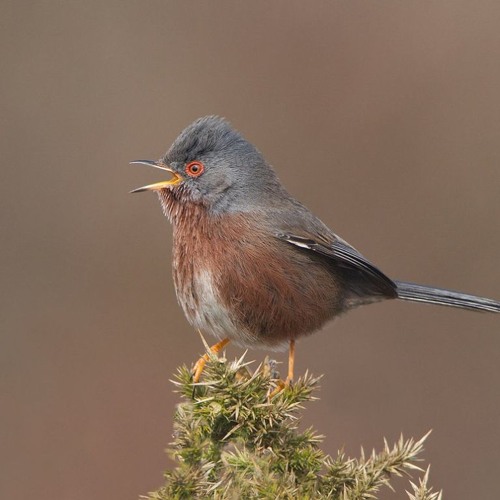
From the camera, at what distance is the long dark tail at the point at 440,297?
4.80 meters

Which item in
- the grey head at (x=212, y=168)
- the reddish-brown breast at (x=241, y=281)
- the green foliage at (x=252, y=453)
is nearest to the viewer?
the green foliage at (x=252, y=453)

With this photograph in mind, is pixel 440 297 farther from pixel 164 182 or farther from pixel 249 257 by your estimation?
pixel 164 182

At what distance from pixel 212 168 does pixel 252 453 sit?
2388mm

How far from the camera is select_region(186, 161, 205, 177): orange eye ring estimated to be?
4621 millimetres

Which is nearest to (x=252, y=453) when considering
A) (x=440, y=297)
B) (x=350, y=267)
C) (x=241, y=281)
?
(x=241, y=281)

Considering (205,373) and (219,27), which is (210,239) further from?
(219,27)

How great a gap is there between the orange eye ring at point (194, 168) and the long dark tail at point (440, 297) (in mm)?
Result: 1359

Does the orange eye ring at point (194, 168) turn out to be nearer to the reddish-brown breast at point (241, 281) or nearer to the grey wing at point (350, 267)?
the reddish-brown breast at point (241, 281)

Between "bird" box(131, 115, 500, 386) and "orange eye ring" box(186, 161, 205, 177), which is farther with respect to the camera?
"orange eye ring" box(186, 161, 205, 177)

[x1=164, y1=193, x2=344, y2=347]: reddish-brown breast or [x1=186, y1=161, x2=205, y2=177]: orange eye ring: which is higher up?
A: [x1=186, y1=161, x2=205, y2=177]: orange eye ring

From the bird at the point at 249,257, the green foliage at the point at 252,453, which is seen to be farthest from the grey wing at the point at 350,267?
the green foliage at the point at 252,453

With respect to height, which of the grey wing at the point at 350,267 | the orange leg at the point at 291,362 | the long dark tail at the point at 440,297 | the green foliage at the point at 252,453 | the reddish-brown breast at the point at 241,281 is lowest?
the green foliage at the point at 252,453

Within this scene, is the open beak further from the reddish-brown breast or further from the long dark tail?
the long dark tail

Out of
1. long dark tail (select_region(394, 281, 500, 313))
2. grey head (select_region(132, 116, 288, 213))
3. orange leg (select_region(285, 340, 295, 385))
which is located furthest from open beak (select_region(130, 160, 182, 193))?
long dark tail (select_region(394, 281, 500, 313))
